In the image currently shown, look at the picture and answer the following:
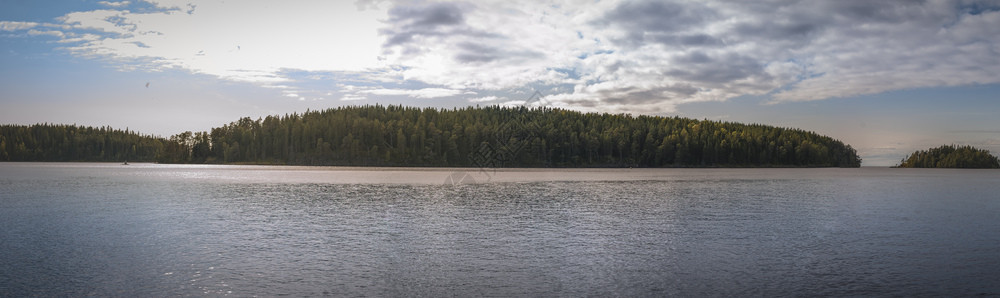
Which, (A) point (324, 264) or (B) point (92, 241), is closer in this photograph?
(A) point (324, 264)

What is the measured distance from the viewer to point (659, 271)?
21500mm

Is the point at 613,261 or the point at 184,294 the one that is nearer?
the point at 184,294

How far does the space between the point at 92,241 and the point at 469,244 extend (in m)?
16.8

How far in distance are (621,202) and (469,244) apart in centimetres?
2906

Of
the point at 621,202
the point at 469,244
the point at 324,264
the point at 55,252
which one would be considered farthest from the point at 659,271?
the point at 621,202

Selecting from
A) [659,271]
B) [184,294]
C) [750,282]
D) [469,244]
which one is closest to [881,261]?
[750,282]

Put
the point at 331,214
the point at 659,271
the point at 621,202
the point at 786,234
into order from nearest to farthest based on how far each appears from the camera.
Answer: the point at 659,271 → the point at 786,234 → the point at 331,214 → the point at 621,202

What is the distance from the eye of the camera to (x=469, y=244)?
27.5 meters

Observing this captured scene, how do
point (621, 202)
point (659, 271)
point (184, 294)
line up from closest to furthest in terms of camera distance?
point (184, 294) < point (659, 271) < point (621, 202)

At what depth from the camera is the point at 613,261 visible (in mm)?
23375

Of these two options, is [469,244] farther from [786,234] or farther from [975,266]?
[975,266]

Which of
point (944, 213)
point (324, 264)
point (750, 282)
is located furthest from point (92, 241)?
point (944, 213)

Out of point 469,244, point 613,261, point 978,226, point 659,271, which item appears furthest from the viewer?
point 978,226

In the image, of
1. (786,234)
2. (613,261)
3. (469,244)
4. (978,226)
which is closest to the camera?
(613,261)
